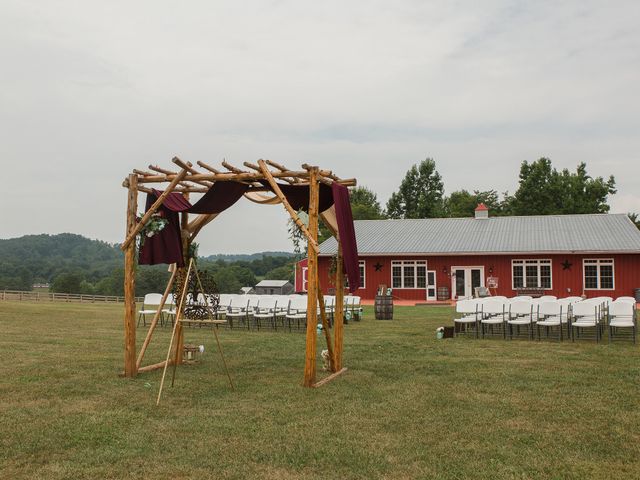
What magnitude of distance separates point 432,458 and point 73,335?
1113cm

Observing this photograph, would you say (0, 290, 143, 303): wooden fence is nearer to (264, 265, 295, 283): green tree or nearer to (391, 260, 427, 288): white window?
(391, 260, 427, 288): white window

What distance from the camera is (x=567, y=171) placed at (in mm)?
52812

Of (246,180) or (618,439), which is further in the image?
(246,180)

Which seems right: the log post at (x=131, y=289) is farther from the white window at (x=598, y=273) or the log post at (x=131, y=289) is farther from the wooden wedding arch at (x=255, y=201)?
the white window at (x=598, y=273)

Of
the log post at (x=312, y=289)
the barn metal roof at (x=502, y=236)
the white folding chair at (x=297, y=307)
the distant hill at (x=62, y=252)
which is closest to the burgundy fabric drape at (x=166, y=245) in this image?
the log post at (x=312, y=289)

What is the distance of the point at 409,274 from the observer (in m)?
30.8

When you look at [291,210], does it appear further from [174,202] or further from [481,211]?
[481,211]

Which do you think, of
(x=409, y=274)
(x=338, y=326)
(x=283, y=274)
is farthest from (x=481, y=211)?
(x=283, y=274)

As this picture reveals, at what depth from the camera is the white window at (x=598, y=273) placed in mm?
27672

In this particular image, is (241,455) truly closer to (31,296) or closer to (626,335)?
(626,335)

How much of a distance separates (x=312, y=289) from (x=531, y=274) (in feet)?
75.5

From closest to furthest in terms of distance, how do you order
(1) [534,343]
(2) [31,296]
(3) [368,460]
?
(3) [368,460]
(1) [534,343]
(2) [31,296]

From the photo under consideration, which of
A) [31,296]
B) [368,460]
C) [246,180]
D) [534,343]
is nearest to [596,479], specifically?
[368,460]

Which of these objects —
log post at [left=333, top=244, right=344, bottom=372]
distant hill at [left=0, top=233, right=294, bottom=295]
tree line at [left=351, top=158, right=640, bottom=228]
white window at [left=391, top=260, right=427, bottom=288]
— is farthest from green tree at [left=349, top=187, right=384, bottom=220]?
log post at [left=333, top=244, right=344, bottom=372]
